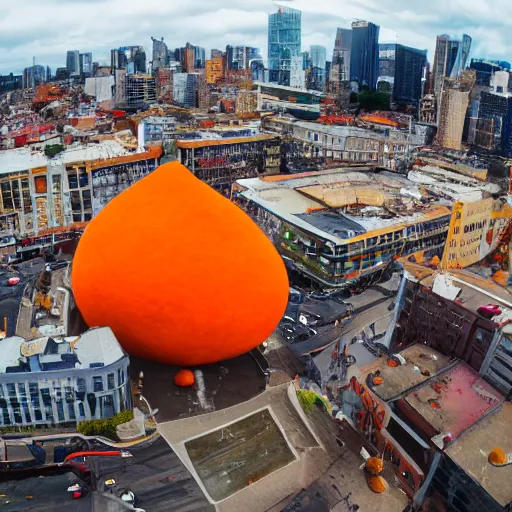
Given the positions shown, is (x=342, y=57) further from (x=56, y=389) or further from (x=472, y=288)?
(x=56, y=389)

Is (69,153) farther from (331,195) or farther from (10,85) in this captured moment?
(10,85)

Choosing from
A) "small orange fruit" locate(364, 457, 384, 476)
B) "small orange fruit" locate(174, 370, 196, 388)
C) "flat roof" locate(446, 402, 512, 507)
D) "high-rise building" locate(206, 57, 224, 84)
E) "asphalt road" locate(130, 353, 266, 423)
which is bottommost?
"small orange fruit" locate(364, 457, 384, 476)

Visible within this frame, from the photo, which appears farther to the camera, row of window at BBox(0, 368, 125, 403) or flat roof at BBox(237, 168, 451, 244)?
flat roof at BBox(237, 168, 451, 244)

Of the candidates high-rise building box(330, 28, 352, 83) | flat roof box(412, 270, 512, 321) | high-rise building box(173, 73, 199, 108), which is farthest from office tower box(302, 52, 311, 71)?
flat roof box(412, 270, 512, 321)

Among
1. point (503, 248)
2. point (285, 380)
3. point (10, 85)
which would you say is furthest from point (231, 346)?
point (10, 85)

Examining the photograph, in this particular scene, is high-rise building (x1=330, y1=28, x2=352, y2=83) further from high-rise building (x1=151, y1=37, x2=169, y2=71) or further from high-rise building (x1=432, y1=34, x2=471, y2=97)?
high-rise building (x1=151, y1=37, x2=169, y2=71)

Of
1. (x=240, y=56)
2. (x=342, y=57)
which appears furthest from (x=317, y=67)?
(x=240, y=56)

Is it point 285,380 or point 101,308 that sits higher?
point 101,308
